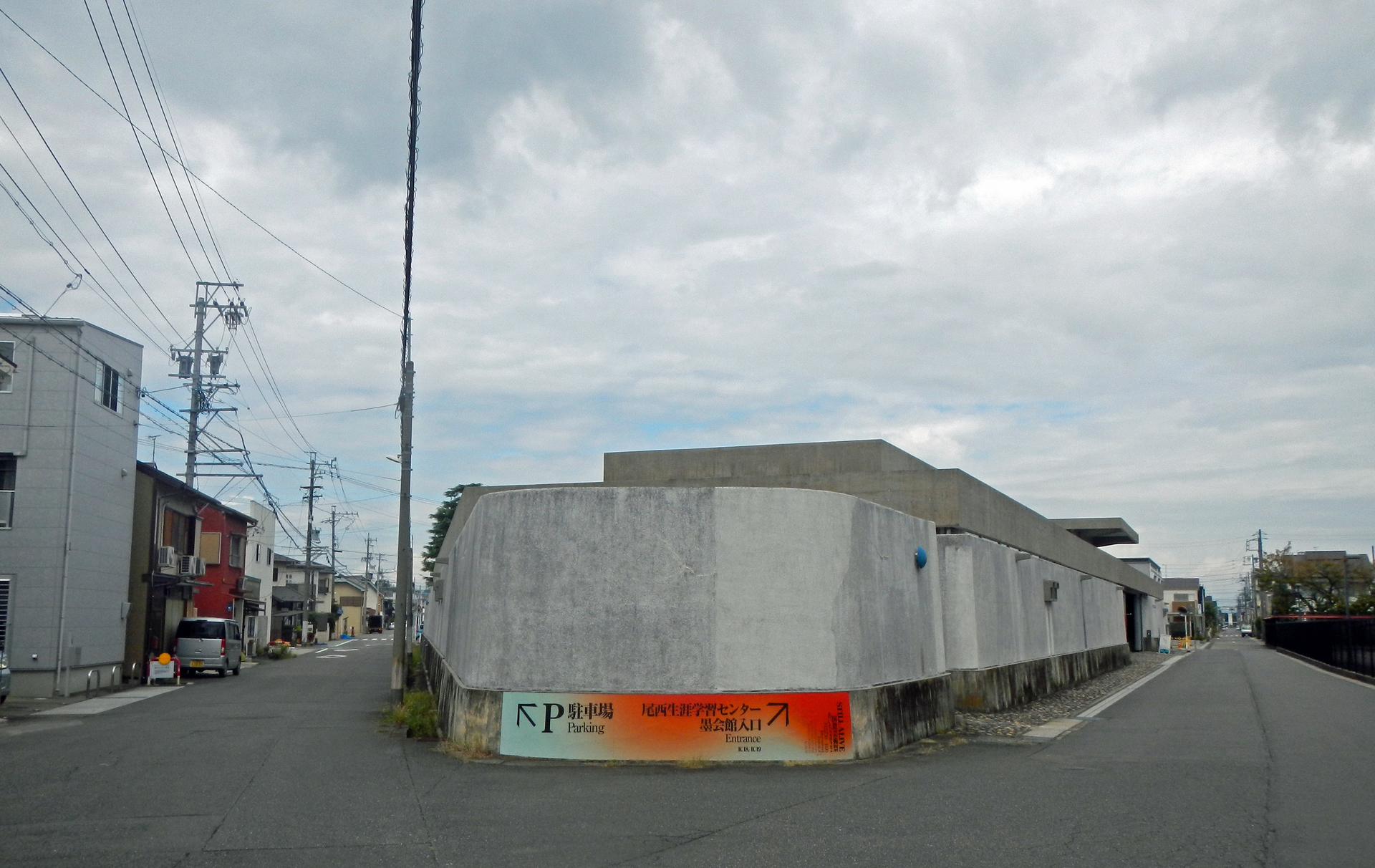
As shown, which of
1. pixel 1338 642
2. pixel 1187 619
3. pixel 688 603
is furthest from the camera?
pixel 1187 619

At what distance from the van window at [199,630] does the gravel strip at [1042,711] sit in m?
25.9

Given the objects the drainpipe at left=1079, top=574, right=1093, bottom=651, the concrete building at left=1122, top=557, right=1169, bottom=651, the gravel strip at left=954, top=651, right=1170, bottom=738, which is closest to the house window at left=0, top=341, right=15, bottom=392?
the gravel strip at left=954, top=651, right=1170, bottom=738

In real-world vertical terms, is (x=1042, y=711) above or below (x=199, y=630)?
below

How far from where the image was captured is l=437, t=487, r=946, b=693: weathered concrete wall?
12.6 m

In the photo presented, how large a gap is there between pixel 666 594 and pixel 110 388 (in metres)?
21.3

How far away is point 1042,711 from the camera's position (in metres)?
20.3

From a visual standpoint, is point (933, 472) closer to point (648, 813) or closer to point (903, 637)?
point (903, 637)

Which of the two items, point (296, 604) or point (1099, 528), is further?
point (296, 604)

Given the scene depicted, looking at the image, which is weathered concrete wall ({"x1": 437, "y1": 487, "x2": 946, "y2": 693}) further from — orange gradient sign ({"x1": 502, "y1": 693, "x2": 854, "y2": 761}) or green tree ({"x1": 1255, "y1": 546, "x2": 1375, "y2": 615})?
green tree ({"x1": 1255, "y1": 546, "x2": 1375, "y2": 615})

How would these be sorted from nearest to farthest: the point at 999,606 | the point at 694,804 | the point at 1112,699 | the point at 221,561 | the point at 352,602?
the point at 694,804 < the point at 999,606 < the point at 1112,699 < the point at 221,561 < the point at 352,602

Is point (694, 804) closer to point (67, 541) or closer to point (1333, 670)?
point (67, 541)

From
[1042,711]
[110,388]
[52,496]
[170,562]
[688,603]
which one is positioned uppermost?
[110,388]

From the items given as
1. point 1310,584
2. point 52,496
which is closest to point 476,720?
point 52,496

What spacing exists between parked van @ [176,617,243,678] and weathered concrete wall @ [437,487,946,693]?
2493 cm
